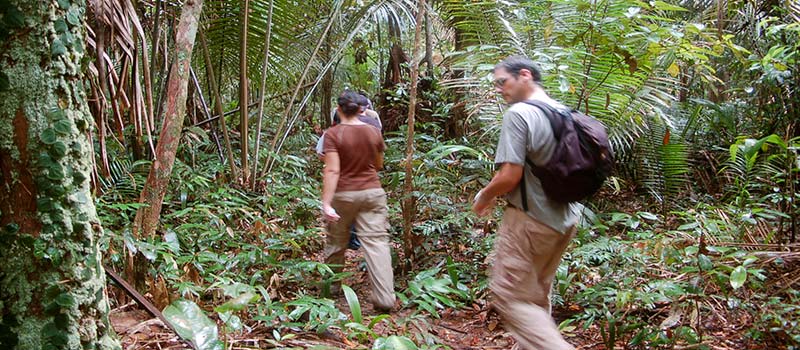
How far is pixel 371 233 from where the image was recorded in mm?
4117

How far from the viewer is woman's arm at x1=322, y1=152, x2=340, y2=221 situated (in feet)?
12.9

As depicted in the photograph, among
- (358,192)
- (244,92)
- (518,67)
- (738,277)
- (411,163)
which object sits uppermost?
(518,67)

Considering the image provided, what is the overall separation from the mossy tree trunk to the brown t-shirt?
206 cm

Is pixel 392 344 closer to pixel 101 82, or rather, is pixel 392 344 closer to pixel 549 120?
pixel 549 120

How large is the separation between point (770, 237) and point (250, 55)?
5105mm

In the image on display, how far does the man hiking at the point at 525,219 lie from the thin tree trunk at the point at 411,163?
1775 millimetres

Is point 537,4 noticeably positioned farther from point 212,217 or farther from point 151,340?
point 151,340

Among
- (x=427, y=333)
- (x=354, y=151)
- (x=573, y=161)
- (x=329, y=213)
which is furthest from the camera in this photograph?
(x=354, y=151)

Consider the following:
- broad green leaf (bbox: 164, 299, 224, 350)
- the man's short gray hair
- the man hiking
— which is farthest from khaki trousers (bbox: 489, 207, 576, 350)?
broad green leaf (bbox: 164, 299, 224, 350)

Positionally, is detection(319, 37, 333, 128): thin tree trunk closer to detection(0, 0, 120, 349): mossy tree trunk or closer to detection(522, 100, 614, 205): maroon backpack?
detection(522, 100, 614, 205): maroon backpack

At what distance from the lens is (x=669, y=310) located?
349 cm

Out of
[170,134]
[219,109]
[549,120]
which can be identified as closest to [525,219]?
[549,120]

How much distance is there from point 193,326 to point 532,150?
5.54ft

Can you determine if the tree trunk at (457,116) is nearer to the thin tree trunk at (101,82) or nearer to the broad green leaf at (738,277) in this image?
the broad green leaf at (738,277)
